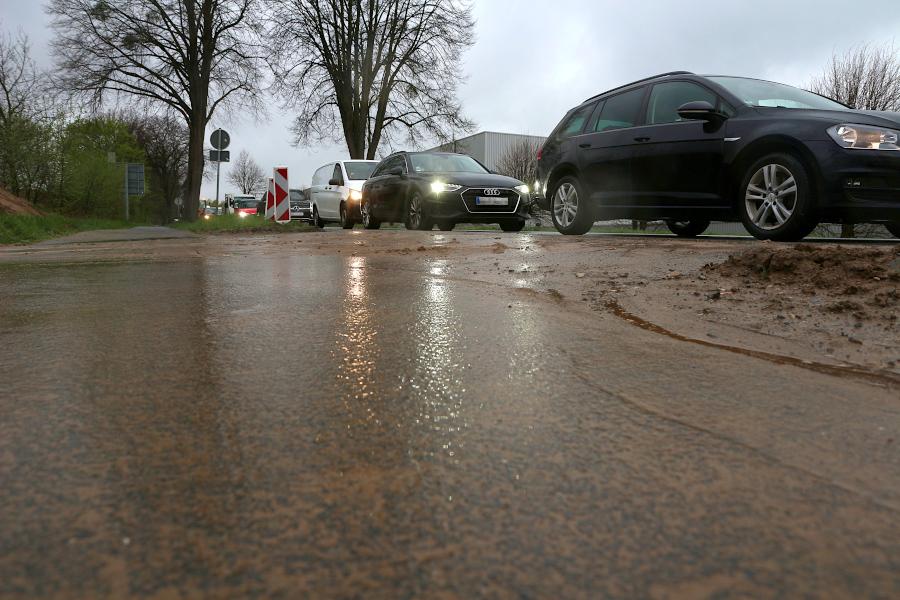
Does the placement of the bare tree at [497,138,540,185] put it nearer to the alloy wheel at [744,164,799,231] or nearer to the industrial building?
the industrial building

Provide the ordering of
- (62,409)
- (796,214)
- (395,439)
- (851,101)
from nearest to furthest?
(395,439) < (62,409) < (796,214) < (851,101)

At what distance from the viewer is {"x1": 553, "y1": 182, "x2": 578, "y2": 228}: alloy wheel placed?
333 inches

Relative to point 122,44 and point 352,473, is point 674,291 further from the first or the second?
point 122,44

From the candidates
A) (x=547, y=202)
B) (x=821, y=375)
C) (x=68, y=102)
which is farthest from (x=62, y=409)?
(x=68, y=102)

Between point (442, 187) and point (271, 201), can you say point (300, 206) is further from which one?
point (442, 187)

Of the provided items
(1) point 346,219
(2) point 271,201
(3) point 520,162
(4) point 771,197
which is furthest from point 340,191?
(3) point 520,162

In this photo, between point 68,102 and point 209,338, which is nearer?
point 209,338

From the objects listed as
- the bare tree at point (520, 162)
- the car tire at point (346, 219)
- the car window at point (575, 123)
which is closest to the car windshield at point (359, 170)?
the car tire at point (346, 219)

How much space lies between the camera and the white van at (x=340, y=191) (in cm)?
1484

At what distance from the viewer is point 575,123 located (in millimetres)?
8539

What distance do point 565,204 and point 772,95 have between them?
268 centimetres

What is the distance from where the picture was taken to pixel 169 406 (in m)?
1.65

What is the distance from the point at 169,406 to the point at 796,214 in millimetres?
5573

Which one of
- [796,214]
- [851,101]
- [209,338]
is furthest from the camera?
[851,101]
